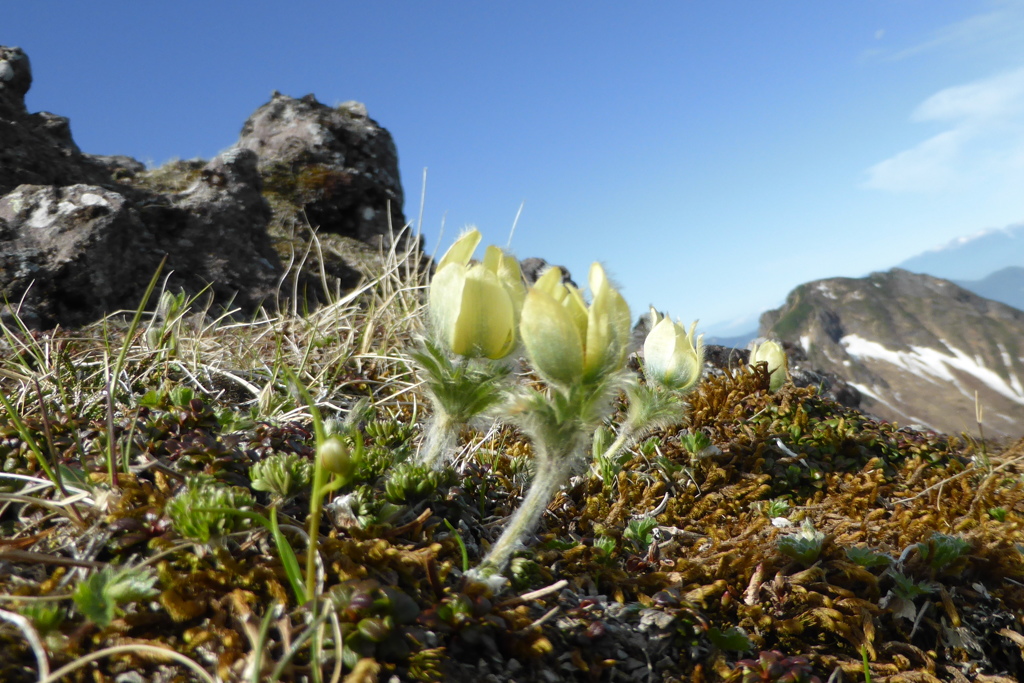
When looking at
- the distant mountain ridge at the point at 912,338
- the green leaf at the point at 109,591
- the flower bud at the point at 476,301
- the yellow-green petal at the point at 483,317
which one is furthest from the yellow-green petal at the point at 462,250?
the distant mountain ridge at the point at 912,338

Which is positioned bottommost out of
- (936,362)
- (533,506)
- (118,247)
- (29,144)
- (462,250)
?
(936,362)

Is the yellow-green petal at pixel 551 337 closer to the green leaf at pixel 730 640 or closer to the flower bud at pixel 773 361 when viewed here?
the green leaf at pixel 730 640

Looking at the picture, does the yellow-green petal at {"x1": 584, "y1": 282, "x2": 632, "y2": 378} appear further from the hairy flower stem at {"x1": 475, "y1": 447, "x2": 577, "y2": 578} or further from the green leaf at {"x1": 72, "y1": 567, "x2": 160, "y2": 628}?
the green leaf at {"x1": 72, "y1": 567, "x2": 160, "y2": 628}

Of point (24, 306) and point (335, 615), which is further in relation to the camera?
point (24, 306)

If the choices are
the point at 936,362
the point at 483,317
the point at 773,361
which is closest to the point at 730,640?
the point at 483,317

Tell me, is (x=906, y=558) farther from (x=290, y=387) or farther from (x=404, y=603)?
(x=290, y=387)

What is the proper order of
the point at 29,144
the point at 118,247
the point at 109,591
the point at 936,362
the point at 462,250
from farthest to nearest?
1. the point at 936,362
2. the point at 29,144
3. the point at 118,247
4. the point at 462,250
5. the point at 109,591

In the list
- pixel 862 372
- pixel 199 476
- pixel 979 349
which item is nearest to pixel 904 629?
pixel 199 476

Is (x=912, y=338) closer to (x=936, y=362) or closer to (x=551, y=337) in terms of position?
(x=936, y=362)
